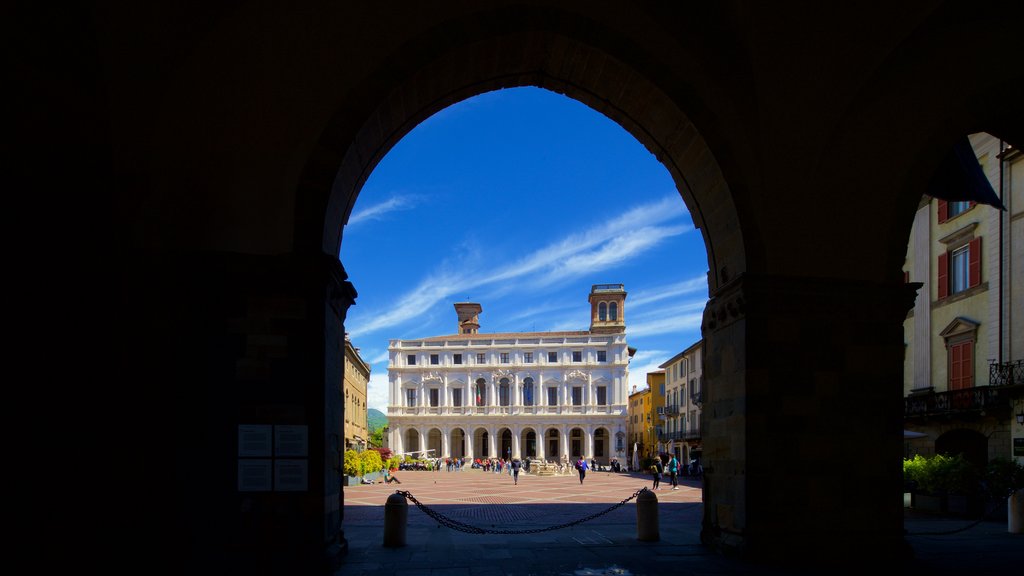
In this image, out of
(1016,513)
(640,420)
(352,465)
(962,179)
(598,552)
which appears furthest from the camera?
(640,420)

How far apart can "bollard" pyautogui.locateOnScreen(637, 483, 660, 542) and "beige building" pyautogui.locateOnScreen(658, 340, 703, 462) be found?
131 ft

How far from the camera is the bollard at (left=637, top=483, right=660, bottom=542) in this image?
31.9ft

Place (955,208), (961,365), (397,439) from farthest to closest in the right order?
(397,439) < (955,208) < (961,365)

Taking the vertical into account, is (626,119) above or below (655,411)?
above

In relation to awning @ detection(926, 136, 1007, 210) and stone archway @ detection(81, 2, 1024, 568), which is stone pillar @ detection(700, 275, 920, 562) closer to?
stone archway @ detection(81, 2, 1024, 568)

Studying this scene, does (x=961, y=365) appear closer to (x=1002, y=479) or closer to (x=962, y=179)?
(x=1002, y=479)

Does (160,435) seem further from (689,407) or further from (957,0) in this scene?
(689,407)

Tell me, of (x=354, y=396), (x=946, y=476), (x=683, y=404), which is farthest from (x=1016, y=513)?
(x=683, y=404)

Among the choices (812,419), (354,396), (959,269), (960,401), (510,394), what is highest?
(959,269)

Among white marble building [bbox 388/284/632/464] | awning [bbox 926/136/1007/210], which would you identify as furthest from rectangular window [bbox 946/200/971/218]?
white marble building [bbox 388/284/632/464]

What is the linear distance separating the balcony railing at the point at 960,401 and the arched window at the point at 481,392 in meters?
53.8

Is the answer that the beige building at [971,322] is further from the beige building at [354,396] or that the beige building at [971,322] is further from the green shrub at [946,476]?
the beige building at [354,396]

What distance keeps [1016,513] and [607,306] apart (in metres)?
68.2

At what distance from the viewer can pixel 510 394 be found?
7462cm
